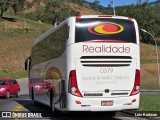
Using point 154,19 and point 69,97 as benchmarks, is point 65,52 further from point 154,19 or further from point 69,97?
point 154,19

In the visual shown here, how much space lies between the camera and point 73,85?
1344 cm

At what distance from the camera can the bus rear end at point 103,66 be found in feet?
44.0

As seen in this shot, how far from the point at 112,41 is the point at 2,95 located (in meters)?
18.4

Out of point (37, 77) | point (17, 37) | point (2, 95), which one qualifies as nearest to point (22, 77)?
point (17, 37)

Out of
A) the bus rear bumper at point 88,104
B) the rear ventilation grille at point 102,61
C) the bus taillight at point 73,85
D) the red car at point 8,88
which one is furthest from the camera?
the red car at point 8,88

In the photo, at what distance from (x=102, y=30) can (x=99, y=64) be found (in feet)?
3.71

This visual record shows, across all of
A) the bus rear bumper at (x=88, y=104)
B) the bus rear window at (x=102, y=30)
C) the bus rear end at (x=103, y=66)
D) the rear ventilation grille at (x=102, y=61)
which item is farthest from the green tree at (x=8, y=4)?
the bus rear bumper at (x=88, y=104)

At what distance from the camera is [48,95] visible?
55.2 feet

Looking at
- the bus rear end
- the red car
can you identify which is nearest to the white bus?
the bus rear end

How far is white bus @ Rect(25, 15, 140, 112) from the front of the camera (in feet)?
44.1

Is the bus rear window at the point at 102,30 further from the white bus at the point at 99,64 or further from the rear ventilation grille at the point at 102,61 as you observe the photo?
the rear ventilation grille at the point at 102,61

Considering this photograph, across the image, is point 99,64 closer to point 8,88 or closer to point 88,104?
point 88,104

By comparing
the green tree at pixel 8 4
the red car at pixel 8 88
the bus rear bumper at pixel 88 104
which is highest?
the green tree at pixel 8 4

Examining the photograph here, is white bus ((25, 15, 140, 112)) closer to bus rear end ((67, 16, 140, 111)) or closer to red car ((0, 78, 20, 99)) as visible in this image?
bus rear end ((67, 16, 140, 111))
